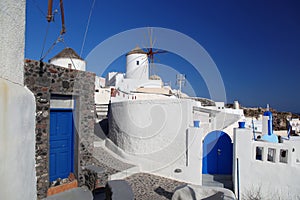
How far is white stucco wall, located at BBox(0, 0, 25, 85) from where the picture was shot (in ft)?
4.03

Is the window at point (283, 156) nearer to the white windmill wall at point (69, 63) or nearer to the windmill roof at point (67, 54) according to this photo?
the white windmill wall at point (69, 63)

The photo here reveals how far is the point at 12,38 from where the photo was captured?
1.32 metres

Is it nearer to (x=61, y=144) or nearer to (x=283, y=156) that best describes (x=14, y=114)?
(x=61, y=144)

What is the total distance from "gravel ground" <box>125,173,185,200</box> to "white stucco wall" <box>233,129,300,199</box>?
204cm

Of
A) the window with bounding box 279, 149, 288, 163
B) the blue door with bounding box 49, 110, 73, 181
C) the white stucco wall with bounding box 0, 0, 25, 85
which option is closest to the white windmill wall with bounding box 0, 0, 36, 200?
the white stucco wall with bounding box 0, 0, 25, 85

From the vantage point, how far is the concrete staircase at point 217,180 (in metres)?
6.98

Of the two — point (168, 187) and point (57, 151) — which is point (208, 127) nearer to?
point (168, 187)

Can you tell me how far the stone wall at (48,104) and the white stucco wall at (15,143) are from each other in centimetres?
403

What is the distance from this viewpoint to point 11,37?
1.31 metres

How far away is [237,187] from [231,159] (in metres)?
1.21

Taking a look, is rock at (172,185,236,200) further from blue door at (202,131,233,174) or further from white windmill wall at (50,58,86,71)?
white windmill wall at (50,58,86,71)

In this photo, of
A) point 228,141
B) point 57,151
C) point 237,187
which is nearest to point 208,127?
point 228,141

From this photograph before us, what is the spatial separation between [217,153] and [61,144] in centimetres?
523

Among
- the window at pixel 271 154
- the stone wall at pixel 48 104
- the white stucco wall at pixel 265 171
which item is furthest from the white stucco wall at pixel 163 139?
the stone wall at pixel 48 104
